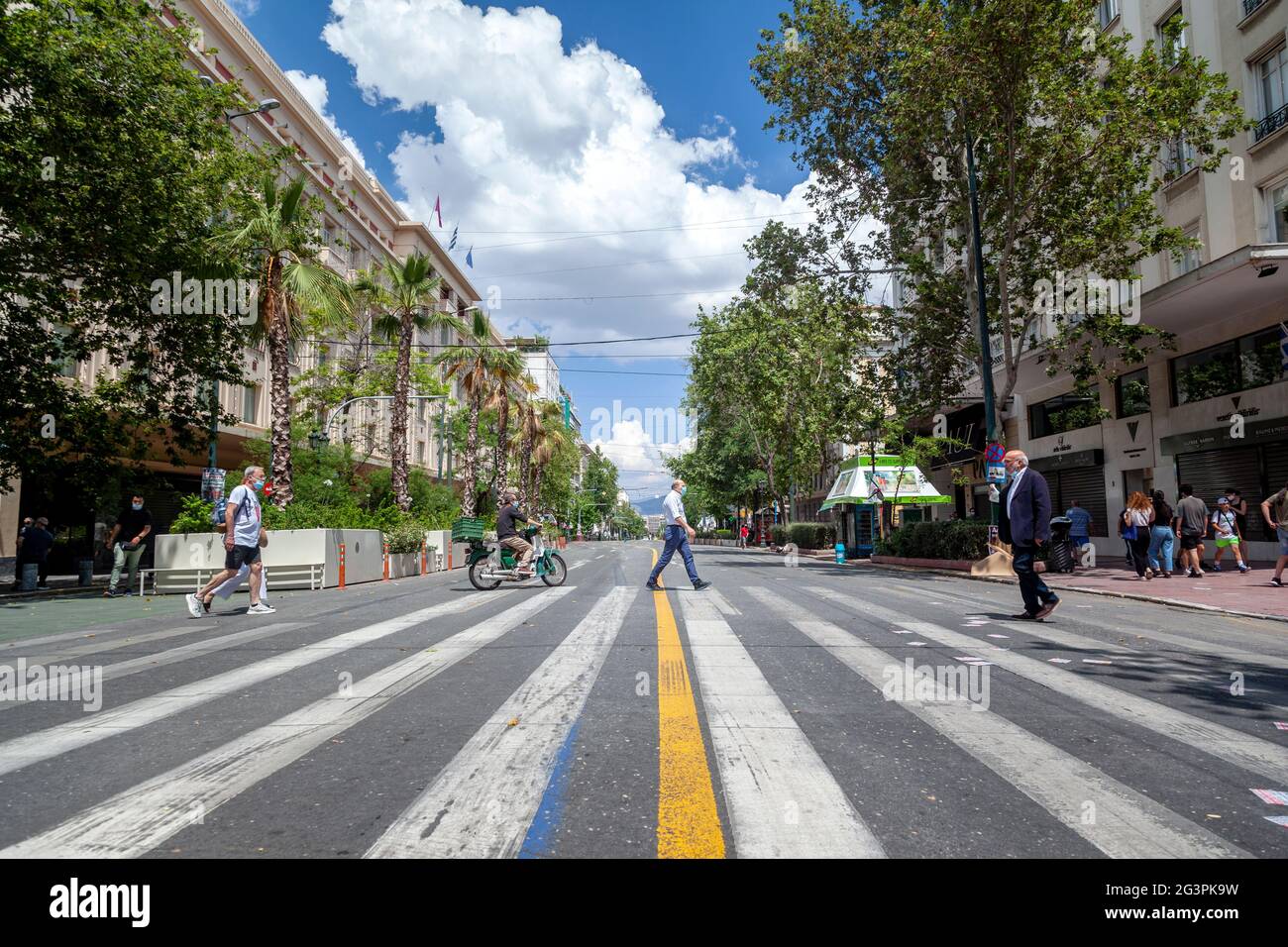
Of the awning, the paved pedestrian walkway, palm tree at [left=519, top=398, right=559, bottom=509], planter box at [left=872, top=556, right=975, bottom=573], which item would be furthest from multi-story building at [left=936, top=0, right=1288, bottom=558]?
palm tree at [left=519, top=398, right=559, bottom=509]

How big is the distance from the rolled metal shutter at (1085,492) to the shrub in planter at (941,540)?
4.52 m

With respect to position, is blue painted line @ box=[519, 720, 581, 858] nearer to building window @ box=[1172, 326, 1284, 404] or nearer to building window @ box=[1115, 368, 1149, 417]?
building window @ box=[1172, 326, 1284, 404]

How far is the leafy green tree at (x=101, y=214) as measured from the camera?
524 inches

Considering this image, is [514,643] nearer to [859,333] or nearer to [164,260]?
[164,260]

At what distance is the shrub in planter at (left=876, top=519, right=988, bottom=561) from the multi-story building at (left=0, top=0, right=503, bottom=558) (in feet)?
59.1

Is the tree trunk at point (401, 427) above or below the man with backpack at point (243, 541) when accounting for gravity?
above

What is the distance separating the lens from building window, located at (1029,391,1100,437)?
2406 cm

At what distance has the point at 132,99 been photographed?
14305 mm

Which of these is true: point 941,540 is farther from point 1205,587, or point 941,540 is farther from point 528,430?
point 528,430

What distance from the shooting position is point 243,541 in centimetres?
985

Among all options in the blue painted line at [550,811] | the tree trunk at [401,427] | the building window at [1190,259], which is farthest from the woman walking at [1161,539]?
the tree trunk at [401,427]

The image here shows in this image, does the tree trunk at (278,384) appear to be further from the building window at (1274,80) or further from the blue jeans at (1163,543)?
the building window at (1274,80)
